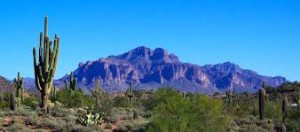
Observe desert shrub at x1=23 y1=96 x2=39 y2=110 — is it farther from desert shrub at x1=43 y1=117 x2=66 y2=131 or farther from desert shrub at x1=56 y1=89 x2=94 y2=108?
desert shrub at x1=43 y1=117 x2=66 y2=131

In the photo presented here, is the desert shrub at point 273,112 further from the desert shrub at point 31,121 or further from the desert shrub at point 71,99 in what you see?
the desert shrub at point 31,121

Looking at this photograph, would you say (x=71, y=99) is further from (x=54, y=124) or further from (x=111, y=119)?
(x=54, y=124)

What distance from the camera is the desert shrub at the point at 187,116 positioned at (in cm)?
2062

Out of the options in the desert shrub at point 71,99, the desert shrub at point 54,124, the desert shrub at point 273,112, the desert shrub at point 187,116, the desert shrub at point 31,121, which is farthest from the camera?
the desert shrub at point 71,99

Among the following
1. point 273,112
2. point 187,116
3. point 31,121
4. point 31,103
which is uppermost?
point 31,103

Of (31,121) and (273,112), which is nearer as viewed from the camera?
(31,121)

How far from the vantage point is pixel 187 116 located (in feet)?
70.9

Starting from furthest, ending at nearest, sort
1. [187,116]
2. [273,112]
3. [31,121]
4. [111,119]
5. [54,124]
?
[273,112]
[111,119]
[31,121]
[54,124]
[187,116]

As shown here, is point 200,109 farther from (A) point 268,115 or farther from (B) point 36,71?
(A) point 268,115

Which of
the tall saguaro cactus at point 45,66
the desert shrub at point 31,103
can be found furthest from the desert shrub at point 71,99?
the tall saguaro cactus at point 45,66

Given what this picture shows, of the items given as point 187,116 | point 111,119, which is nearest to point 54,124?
point 111,119

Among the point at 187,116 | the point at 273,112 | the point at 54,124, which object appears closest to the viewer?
the point at 187,116

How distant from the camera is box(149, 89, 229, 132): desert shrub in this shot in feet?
67.7

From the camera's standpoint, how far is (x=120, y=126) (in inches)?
1018
